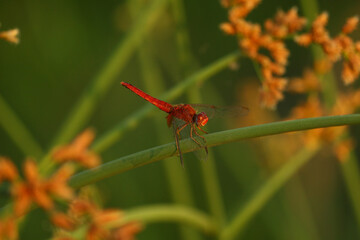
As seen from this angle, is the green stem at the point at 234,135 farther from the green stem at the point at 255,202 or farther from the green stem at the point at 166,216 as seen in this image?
the green stem at the point at 255,202

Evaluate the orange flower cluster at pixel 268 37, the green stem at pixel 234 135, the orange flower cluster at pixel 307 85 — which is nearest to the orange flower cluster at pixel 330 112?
the orange flower cluster at pixel 307 85

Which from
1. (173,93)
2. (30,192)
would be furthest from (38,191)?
(173,93)

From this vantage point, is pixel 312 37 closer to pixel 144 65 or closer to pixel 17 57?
pixel 144 65

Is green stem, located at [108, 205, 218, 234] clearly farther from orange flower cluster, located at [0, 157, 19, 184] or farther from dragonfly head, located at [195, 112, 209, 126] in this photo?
orange flower cluster, located at [0, 157, 19, 184]

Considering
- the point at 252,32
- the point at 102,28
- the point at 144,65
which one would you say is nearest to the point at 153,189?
the point at 144,65

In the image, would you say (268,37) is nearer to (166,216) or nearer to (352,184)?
(166,216)

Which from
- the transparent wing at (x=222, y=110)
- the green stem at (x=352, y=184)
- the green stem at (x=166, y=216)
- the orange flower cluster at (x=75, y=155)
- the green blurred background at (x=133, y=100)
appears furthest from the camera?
the green blurred background at (x=133, y=100)
